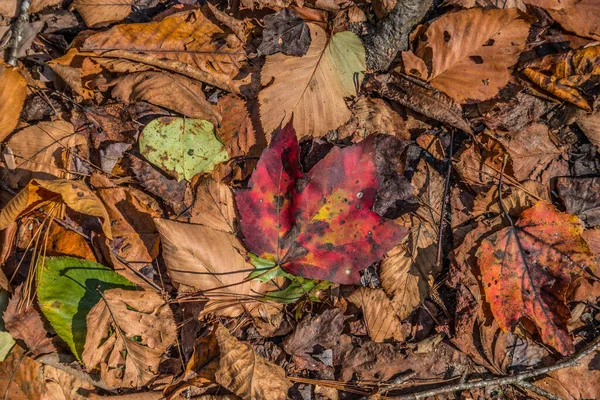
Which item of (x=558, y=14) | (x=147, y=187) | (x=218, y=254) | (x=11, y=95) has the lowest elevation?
(x=218, y=254)

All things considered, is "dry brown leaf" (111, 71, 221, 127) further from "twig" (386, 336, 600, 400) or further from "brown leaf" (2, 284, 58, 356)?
"twig" (386, 336, 600, 400)

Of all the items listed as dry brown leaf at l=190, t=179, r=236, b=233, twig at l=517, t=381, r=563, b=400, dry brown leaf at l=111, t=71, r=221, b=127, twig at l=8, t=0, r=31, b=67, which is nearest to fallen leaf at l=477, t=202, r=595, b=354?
twig at l=517, t=381, r=563, b=400

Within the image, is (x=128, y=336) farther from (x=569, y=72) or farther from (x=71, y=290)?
(x=569, y=72)

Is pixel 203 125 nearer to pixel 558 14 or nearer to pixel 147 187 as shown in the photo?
pixel 147 187

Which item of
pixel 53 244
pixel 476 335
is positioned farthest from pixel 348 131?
pixel 53 244

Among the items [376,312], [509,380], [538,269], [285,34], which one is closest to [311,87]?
[285,34]
